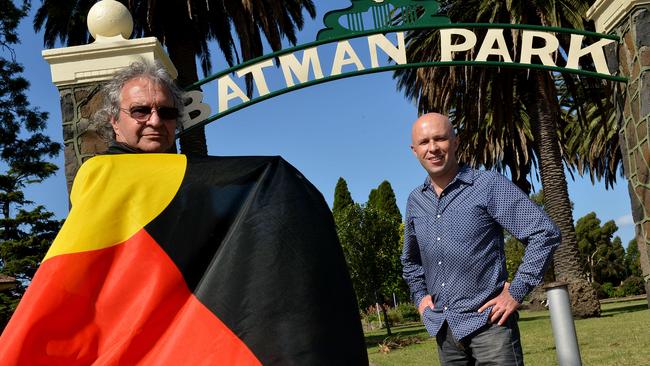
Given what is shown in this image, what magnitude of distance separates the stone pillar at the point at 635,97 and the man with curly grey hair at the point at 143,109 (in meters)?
4.91

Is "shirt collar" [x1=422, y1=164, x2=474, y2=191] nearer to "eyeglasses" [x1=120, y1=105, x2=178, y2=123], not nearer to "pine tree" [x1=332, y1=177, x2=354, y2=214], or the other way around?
"eyeglasses" [x1=120, y1=105, x2=178, y2=123]

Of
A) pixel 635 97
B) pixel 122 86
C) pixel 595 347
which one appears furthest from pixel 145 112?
Result: pixel 595 347

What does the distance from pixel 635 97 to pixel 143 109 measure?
523cm

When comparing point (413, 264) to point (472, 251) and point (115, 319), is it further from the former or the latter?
point (115, 319)

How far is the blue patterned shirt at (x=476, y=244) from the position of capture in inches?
141

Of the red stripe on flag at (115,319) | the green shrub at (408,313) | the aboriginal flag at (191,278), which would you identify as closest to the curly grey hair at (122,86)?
the aboriginal flag at (191,278)

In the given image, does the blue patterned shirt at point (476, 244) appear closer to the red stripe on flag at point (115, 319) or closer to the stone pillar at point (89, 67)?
the red stripe on flag at point (115, 319)

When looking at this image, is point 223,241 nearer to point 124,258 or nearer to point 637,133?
point 124,258

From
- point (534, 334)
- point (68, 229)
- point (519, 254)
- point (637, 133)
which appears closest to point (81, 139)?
point (68, 229)

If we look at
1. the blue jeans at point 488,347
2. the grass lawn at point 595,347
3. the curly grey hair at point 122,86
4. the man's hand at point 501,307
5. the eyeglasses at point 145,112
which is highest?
the curly grey hair at point 122,86

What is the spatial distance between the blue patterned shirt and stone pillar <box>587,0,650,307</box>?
328 cm

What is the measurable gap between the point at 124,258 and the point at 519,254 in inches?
1984

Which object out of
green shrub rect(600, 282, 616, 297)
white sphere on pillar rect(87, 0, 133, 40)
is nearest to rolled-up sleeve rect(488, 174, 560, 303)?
white sphere on pillar rect(87, 0, 133, 40)

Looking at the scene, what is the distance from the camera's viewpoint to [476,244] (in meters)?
3.64
